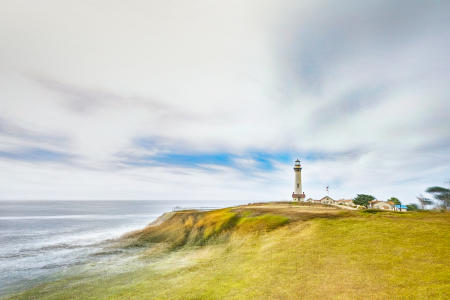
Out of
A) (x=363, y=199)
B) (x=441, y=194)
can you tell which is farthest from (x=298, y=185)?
(x=441, y=194)

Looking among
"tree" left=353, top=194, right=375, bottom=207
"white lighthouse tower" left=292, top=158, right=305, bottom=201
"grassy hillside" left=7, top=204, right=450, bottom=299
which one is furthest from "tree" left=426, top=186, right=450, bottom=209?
"grassy hillside" left=7, top=204, right=450, bottom=299

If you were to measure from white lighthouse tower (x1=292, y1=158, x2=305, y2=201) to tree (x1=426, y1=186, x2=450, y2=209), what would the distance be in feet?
186

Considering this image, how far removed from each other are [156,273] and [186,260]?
3942 mm

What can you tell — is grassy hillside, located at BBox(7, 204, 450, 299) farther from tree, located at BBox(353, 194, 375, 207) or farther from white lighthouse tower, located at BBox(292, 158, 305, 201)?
tree, located at BBox(353, 194, 375, 207)

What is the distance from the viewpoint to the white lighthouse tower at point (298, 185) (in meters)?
74.4

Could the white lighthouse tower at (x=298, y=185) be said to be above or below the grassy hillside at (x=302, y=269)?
above

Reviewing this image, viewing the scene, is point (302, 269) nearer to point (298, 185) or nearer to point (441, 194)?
point (298, 185)

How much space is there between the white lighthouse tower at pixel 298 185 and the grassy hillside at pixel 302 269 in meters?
51.4

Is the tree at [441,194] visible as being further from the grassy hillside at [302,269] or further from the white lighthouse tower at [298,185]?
the grassy hillside at [302,269]

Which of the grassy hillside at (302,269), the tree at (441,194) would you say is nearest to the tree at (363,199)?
the tree at (441,194)

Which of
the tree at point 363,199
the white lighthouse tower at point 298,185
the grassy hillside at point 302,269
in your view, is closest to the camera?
the grassy hillside at point 302,269

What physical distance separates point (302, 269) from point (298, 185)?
211ft

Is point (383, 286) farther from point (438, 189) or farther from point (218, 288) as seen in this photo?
point (438, 189)

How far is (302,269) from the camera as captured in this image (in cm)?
1460
